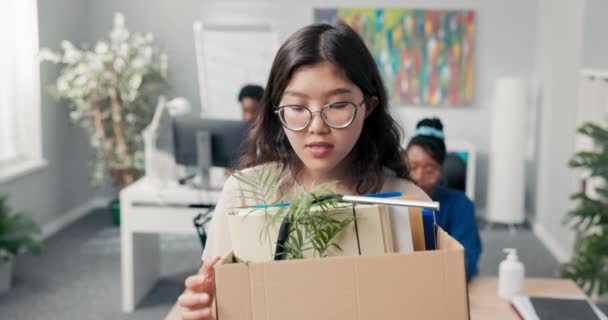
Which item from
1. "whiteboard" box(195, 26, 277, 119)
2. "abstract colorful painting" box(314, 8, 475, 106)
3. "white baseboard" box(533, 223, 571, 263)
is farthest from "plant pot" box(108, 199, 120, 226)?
"white baseboard" box(533, 223, 571, 263)

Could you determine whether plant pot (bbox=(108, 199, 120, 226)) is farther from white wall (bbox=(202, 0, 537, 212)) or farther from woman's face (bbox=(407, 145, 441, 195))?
woman's face (bbox=(407, 145, 441, 195))

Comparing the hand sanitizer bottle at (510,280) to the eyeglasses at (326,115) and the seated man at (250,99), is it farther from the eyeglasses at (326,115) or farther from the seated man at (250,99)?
the seated man at (250,99)

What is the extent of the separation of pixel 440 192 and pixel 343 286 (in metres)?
1.65

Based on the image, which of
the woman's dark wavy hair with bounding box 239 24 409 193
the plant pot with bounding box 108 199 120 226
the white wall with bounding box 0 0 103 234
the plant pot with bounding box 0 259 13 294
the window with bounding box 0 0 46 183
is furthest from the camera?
the plant pot with bounding box 108 199 120 226

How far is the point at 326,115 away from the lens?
110 cm

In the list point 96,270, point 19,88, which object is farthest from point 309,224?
point 19,88

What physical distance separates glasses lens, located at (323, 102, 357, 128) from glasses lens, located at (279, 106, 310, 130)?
1.3 inches

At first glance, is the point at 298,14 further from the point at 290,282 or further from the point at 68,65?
the point at 290,282

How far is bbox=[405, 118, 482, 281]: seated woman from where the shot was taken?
236cm

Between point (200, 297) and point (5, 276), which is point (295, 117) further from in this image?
point (5, 276)

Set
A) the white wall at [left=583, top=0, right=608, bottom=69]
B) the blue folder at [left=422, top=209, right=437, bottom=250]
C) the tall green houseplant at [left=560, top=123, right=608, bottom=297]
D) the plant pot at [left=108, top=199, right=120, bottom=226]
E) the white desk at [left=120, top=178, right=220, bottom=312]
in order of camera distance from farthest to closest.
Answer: the plant pot at [left=108, top=199, right=120, bottom=226] < the white wall at [left=583, top=0, right=608, bottom=69] < the white desk at [left=120, top=178, right=220, bottom=312] < the tall green houseplant at [left=560, top=123, right=608, bottom=297] < the blue folder at [left=422, top=209, right=437, bottom=250]

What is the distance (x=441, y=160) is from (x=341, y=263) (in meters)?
1.70

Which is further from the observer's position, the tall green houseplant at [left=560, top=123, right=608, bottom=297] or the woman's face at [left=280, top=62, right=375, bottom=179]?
the tall green houseplant at [left=560, top=123, right=608, bottom=297]

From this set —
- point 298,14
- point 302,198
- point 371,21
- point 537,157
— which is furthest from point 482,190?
point 302,198
